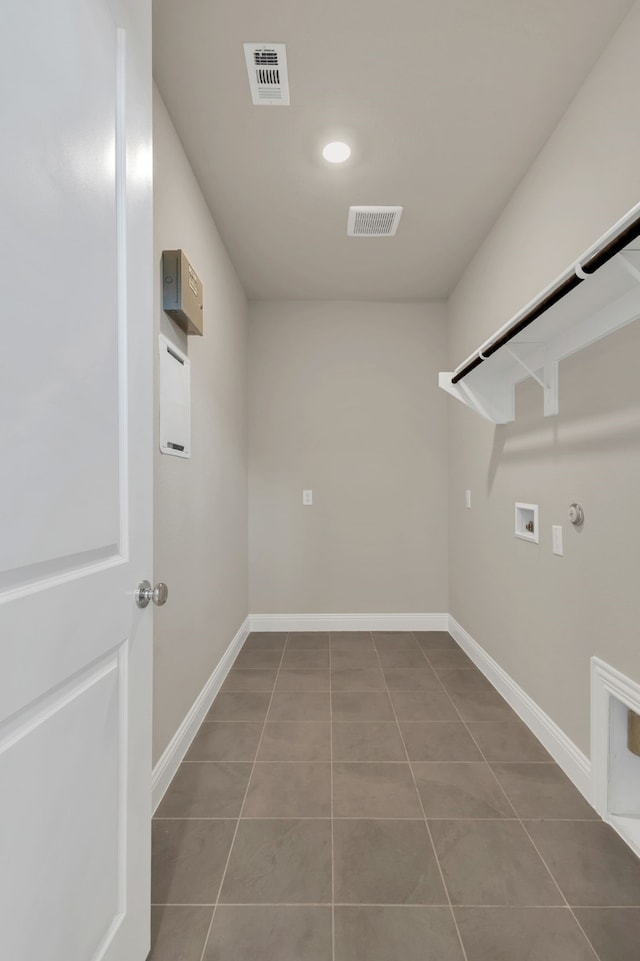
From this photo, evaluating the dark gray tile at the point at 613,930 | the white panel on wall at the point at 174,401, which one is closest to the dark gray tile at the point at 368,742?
the dark gray tile at the point at 613,930

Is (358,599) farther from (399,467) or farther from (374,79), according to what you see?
(374,79)

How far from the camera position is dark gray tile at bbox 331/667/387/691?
2686mm

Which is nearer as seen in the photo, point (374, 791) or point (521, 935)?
point (521, 935)

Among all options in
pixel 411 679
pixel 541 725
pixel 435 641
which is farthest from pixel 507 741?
pixel 435 641

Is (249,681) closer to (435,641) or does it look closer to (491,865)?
(435,641)

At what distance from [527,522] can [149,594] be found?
1838mm

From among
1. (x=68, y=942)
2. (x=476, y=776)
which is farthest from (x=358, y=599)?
(x=68, y=942)

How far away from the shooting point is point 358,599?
3742 millimetres

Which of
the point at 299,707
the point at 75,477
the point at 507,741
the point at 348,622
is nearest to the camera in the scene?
the point at 75,477

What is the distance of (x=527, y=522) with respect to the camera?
7.53 feet

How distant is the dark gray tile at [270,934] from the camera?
117 centimetres

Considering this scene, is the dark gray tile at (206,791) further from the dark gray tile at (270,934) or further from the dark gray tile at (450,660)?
the dark gray tile at (450,660)

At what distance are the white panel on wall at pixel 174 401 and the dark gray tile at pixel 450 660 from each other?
6.81 ft

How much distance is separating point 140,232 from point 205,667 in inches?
79.4
